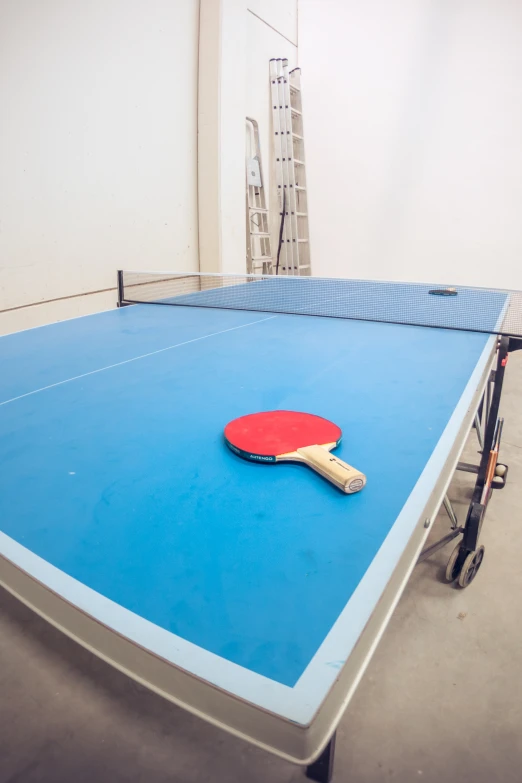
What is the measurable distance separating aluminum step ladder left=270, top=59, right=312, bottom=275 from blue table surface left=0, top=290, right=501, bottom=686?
4517 millimetres

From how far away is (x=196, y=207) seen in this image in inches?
199

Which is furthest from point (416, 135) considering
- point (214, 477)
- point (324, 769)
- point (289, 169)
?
point (324, 769)

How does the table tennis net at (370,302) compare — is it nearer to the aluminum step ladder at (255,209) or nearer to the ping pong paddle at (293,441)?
the ping pong paddle at (293,441)

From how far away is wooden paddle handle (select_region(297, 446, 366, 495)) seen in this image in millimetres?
915

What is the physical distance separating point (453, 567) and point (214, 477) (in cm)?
142

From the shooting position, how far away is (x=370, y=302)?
2994 mm

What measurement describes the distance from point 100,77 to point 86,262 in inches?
53.3

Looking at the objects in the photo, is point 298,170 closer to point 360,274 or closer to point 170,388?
point 360,274

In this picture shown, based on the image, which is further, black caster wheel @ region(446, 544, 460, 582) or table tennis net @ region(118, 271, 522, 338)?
table tennis net @ region(118, 271, 522, 338)

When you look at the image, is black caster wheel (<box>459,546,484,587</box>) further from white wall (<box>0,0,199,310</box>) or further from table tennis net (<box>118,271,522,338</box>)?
white wall (<box>0,0,199,310</box>)

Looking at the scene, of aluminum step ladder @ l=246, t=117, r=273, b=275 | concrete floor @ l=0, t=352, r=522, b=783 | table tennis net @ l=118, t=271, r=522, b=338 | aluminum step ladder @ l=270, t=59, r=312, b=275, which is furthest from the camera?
aluminum step ladder @ l=270, t=59, r=312, b=275

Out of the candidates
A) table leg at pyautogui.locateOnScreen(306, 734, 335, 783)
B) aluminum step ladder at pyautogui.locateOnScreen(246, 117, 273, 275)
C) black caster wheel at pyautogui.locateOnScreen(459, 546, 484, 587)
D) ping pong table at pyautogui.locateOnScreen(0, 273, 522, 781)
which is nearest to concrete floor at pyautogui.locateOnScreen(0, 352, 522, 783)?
black caster wheel at pyautogui.locateOnScreen(459, 546, 484, 587)

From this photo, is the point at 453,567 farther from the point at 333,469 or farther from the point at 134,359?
the point at 134,359

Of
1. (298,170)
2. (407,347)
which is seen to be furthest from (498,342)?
(298,170)
